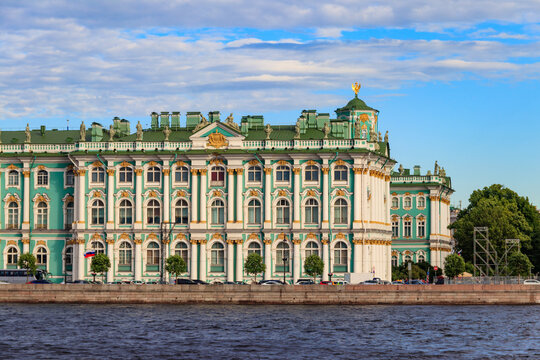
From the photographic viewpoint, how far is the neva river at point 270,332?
2589 inches

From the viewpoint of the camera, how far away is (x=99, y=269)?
117 meters

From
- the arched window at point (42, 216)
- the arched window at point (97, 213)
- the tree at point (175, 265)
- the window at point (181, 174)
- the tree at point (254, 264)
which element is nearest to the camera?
the tree at point (254, 264)

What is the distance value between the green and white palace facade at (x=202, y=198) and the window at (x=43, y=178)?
104 millimetres

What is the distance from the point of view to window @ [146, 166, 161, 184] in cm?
11952

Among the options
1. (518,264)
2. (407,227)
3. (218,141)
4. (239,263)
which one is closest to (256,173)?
(218,141)

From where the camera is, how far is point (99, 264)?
116688mm

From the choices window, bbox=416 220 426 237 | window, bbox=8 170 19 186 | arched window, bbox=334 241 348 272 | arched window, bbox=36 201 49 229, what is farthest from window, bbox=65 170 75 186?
window, bbox=416 220 426 237

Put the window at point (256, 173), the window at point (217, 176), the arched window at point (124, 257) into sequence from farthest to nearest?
1. the arched window at point (124, 257)
2. the window at point (217, 176)
3. the window at point (256, 173)

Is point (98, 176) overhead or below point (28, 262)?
overhead

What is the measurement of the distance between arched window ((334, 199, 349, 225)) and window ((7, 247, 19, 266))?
3369 centimetres

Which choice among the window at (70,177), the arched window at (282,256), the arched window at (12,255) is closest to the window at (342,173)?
the arched window at (282,256)

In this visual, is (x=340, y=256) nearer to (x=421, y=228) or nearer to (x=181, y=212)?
(x=181, y=212)

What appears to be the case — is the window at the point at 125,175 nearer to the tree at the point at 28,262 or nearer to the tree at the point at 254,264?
the tree at the point at 28,262

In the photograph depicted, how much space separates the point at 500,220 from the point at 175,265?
1482 inches
